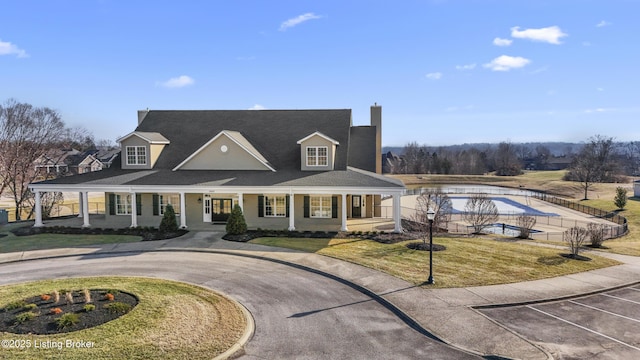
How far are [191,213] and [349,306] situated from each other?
684 inches

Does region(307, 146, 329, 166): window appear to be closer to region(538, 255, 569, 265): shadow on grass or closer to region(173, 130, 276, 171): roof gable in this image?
region(173, 130, 276, 171): roof gable

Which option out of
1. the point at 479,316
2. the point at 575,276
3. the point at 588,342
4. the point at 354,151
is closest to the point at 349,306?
the point at 479,316

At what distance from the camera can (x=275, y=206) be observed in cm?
2658

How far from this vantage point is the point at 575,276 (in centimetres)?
1653

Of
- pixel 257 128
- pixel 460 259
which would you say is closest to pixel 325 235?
pixel 460 259

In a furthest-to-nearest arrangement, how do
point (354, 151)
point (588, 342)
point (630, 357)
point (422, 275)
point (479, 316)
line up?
point (354, 151)
point (422, 275)
point (479, 316)
point (588, 342)
point (630, 357)

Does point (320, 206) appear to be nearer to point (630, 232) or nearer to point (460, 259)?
point (460, 259)

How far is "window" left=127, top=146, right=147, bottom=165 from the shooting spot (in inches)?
1131

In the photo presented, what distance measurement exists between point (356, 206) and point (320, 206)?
12.3ft

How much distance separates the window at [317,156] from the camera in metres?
26.9

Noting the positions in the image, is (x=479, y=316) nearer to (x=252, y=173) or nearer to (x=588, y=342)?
(x=588, y=342)

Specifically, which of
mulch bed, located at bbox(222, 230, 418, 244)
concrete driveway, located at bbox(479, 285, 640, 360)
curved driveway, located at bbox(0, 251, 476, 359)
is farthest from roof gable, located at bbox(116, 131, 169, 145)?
concrete driveway, located at bbox(479, 285, 640, 360)

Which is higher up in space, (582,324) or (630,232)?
(582,324)

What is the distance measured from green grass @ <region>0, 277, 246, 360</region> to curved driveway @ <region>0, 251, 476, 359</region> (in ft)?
2.78
